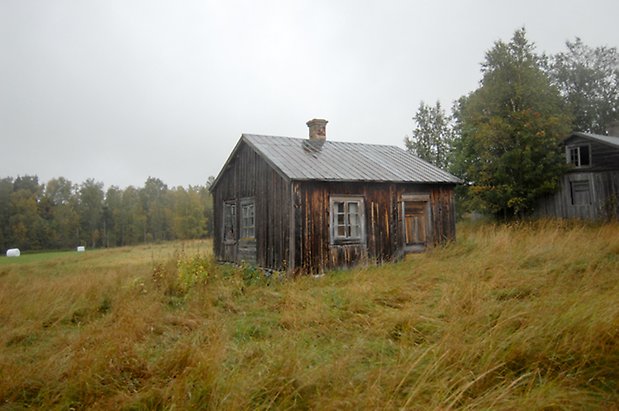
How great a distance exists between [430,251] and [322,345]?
9328mm

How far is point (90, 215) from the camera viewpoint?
216 ft

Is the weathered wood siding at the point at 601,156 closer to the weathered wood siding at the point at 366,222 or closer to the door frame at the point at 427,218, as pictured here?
the weathered wood siding at the point at 366,222

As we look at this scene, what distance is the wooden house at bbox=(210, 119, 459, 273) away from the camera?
36.3 feet

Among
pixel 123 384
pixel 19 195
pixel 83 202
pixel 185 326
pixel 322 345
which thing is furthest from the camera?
pixel 83 202

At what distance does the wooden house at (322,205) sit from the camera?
11.1 m

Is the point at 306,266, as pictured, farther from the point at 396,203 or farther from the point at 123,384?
the point at 123,384

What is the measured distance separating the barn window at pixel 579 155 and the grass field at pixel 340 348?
1517cm

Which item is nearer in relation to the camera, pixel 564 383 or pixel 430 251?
pixel 564 383

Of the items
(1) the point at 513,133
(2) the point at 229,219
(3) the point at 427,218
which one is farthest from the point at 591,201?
(2) the point at 229,219

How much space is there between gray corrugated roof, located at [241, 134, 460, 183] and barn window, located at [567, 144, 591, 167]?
10917 mm

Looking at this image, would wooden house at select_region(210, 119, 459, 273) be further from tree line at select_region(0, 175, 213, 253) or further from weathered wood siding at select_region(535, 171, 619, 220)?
tree line at select_region(0, 175, 213, 253)

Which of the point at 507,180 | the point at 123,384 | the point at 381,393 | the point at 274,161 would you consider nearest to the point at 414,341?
the point at 381,393

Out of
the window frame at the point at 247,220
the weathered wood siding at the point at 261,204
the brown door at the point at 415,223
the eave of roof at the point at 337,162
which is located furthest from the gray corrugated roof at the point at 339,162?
the window frame at the point at 247,220

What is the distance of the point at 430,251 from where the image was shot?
43.0 feet
